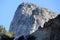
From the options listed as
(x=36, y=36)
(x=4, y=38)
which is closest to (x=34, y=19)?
(x=4, y=38)

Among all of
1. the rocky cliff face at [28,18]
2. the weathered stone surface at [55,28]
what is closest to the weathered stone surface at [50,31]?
the weathered stone surface at [55,28]

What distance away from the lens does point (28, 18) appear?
148250 millimetres

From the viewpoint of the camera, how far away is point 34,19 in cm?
14125

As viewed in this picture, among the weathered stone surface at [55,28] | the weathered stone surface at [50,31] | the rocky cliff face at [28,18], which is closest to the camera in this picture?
the weathered stone surface at [55,28]

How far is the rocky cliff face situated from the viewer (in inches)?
5502

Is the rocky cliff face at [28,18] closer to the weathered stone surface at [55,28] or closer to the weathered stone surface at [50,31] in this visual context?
the weathered stone surface at [50,31]

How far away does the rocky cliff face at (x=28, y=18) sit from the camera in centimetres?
13975

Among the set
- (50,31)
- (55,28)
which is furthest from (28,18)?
(55,28)

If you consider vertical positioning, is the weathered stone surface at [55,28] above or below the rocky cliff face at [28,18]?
below

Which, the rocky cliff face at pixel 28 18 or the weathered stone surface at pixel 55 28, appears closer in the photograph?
the weathered stone surface at pixel 55 28

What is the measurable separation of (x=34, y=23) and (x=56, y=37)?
311 feet

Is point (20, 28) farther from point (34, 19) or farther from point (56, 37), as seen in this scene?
point (56, 37)

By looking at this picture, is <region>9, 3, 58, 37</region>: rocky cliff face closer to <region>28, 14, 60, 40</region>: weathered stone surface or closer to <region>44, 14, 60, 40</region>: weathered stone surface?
<region>28, 14, 60, 40</region>: weathered stone surface

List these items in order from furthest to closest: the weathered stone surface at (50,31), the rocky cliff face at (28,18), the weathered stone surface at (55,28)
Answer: the rocky cliff face at (28,18), the weathered stone surface at (50,31), the weathered stone surface at (55,28)
